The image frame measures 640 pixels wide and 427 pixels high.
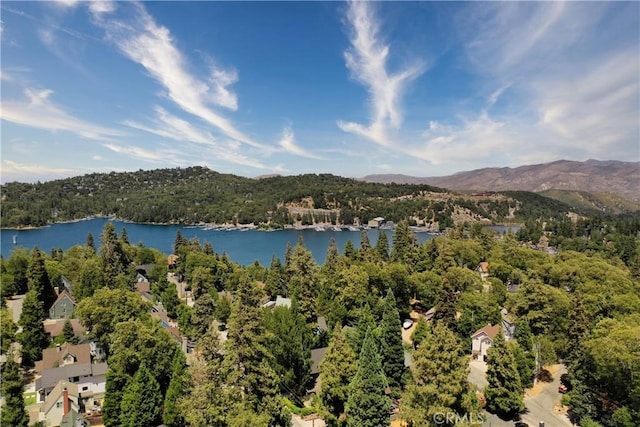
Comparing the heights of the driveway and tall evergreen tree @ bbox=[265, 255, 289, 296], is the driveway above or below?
below

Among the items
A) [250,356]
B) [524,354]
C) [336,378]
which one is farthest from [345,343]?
[524,354]

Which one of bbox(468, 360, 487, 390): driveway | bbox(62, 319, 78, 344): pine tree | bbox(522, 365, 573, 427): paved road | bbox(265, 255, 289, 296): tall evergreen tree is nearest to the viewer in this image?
bbox(522, 365, 573, 427): paved road

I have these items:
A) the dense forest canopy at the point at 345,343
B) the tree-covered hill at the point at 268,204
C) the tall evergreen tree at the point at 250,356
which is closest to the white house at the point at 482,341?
the dense forest canopy at the point at 345,343

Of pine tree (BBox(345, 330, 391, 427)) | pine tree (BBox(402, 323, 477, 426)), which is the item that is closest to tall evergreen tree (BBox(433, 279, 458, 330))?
pine tree (BBox(345, 330, 391, 427))

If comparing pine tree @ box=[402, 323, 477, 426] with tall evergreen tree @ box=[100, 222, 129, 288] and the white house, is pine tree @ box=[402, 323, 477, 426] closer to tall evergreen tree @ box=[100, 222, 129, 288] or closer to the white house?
the white house

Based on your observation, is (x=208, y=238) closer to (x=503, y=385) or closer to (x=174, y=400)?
(x=174, y=400)

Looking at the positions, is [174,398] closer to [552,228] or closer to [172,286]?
[172,286]
